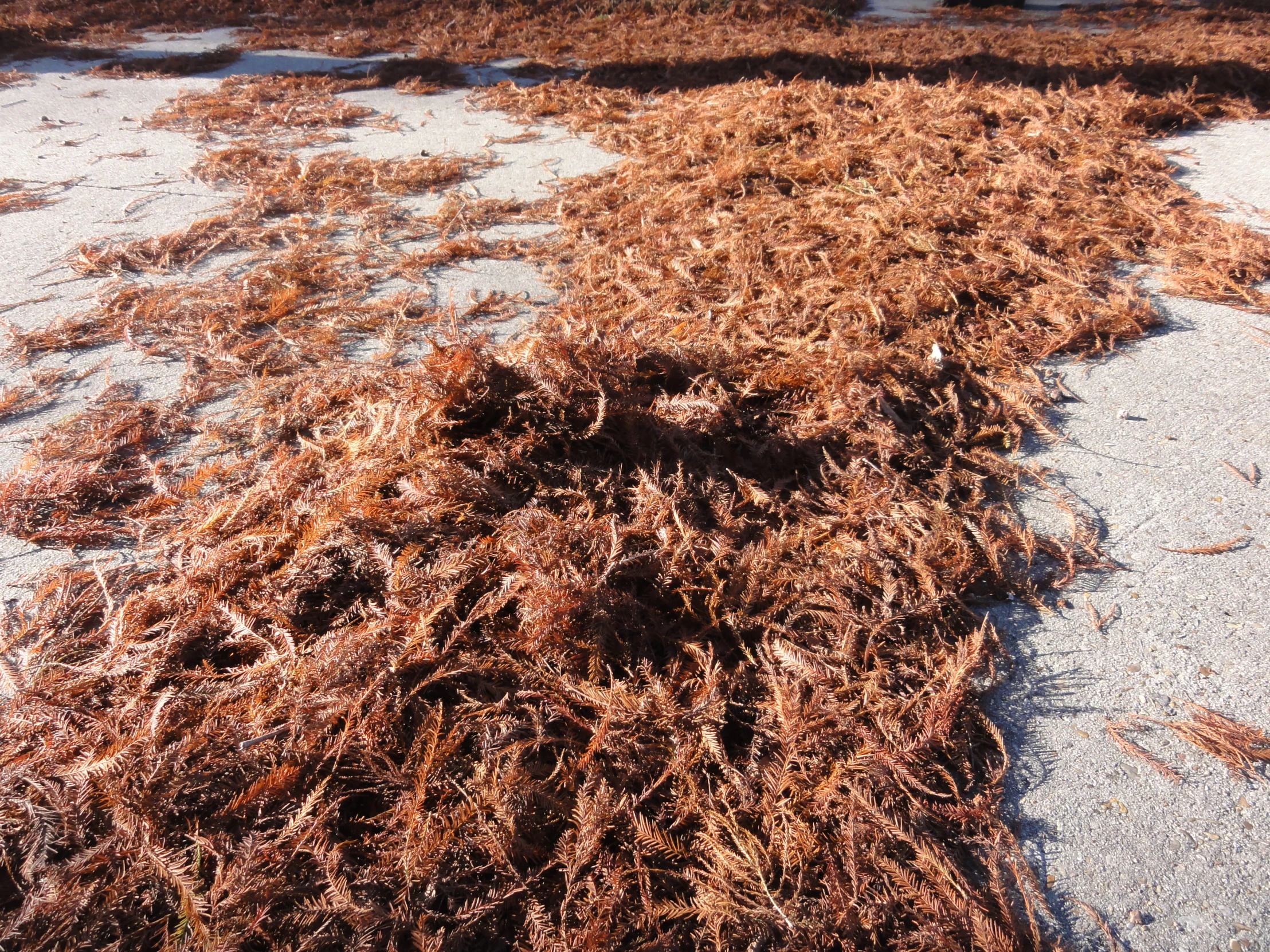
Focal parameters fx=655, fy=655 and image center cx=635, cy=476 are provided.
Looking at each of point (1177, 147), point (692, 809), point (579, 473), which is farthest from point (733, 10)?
point (692, 809)

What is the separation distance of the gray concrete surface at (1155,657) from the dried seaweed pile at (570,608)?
0.13 m

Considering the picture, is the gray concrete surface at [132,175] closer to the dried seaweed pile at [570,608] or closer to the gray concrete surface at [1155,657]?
the dried seaweed pile at [570,608]

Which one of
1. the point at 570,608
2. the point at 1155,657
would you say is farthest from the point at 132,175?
the point at 1155,657

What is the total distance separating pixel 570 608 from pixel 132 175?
550cm

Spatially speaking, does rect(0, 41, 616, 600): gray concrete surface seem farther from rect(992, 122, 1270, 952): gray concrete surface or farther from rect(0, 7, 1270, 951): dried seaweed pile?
rect(992, 122, 1270, 952): gray concrete surface

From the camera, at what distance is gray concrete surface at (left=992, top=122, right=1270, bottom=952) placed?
158 centimetres

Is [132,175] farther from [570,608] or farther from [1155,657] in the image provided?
[1155,657]

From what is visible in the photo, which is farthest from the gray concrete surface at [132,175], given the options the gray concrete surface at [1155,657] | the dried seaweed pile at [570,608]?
the gray concrete surface at [1155,657]

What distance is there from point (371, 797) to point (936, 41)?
872 cm

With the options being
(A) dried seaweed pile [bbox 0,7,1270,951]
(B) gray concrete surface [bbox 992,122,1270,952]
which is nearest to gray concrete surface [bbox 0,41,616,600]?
(A) dried seaweed pile [bbox 0,7,1270,951]

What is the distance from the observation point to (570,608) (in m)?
1.91

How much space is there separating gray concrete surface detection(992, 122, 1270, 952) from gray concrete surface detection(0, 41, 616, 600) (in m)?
2.78

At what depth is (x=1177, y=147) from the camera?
512 centimetres

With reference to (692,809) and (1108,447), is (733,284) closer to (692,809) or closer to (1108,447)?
(1108,447)
